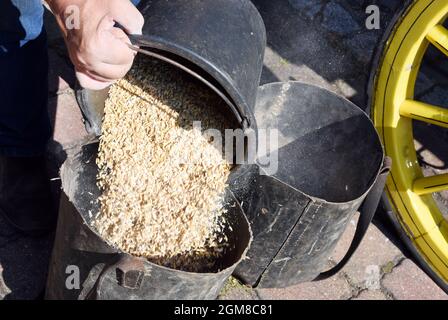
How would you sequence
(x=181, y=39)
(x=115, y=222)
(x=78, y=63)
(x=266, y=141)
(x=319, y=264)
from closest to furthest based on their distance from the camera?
(x=78, y=63)
(x=181, y=39)
(x=115, y=222)
(x=319, y=264)
(x=266, y=141)

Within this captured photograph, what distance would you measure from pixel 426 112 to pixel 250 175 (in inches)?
25.7

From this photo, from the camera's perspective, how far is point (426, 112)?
2287mm

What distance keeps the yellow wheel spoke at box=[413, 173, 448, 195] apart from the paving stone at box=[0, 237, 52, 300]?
122cm

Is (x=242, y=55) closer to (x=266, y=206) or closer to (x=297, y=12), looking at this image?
(x=266, y=206)

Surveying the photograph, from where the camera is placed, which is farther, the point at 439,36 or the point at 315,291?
the point at 315,291

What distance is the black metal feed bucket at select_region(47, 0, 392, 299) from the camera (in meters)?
1.68

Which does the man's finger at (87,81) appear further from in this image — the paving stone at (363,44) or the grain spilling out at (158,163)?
the paving stone at (363,44)

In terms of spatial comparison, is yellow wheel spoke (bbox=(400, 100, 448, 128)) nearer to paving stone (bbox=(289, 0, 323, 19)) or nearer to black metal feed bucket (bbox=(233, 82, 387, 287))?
black metal feed bucket (bbox=(233, 82, 387, 287))

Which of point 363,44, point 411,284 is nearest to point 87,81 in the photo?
point 411,284

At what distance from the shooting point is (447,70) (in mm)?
3092

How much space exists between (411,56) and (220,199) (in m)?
0.77

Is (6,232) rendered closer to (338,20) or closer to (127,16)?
(127,16)
